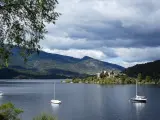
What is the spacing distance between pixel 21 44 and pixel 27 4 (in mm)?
2192

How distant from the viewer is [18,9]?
16.5 m

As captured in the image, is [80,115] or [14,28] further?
[80,115]

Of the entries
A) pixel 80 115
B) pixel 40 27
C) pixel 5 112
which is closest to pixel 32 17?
pixel 40 27

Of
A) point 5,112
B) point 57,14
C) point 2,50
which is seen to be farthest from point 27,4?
point 5,112

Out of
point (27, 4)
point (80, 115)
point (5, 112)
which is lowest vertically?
point (80, 115)

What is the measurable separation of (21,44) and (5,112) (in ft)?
145

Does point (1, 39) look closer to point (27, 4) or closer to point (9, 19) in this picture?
point (9, 19)

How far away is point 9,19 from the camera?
1648 cm

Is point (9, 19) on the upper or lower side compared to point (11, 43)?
upper

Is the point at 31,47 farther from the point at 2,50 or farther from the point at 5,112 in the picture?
the point at 5,112

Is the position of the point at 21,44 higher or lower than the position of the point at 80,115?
higher

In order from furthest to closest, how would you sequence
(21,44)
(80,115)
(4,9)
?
1. (80,115)
2. (21,44)
3. (4,9)

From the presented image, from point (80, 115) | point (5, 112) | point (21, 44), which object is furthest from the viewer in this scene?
point (80, 115)

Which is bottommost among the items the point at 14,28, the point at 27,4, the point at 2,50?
the point at 2,50
